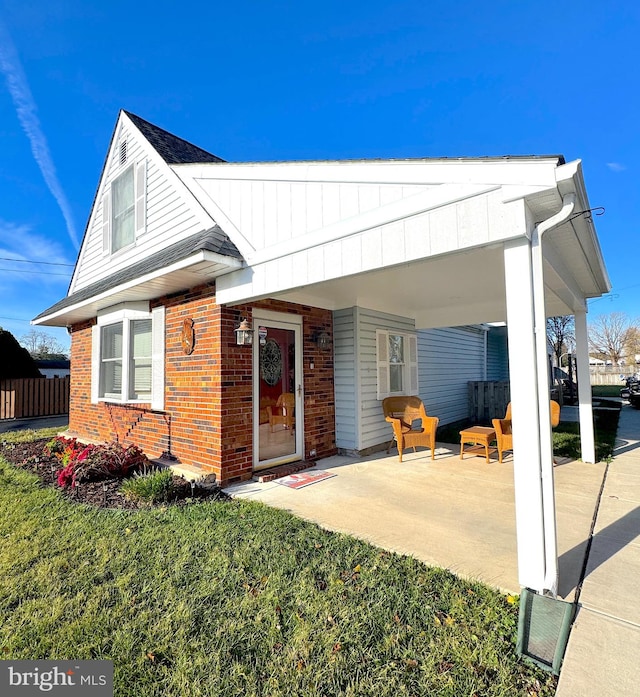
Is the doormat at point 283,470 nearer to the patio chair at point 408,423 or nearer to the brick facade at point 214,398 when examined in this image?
the brick facade at point 214,398

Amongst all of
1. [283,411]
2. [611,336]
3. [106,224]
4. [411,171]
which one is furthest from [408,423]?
[611,336]

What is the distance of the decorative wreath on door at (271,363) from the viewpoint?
5.86 m

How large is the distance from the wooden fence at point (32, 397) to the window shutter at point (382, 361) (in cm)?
1404

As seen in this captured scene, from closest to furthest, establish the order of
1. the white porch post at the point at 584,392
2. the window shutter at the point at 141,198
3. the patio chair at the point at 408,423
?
the white porch post at the point at 584,392, the patio chair at the point at 408,423, the window shutter at the point at 141,198

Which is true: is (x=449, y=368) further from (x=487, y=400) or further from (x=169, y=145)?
(x=169, y=145)

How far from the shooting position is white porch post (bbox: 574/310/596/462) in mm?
6273

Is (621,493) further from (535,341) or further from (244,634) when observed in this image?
(244,634)

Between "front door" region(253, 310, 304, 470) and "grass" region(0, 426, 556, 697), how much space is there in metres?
2.20

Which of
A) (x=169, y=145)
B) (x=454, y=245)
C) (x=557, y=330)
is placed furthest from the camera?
(x=557, y=330)

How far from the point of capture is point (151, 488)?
174 inches

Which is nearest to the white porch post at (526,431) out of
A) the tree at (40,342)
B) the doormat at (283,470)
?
the doormat at (283,470)

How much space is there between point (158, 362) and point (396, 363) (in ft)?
15.7

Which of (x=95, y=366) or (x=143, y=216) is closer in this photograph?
(x=143, y=216)

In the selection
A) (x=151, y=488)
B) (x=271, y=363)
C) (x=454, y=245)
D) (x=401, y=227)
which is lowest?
(x=151, y=488)
